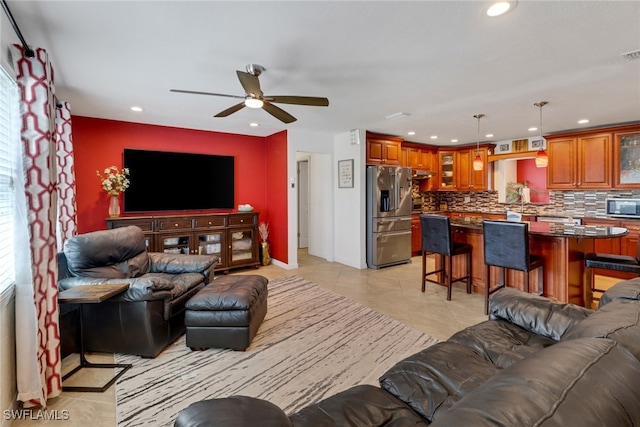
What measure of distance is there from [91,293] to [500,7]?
3310 mm

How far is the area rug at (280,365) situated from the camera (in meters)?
2.02

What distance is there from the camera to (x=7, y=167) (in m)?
1.91

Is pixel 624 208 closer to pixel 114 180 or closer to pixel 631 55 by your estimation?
pixel 631 55

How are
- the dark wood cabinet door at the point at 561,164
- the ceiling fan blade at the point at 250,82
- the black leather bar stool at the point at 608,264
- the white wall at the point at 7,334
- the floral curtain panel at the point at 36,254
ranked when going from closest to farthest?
the white wall at the point at 7,334
the floral curtain panel at the point at 36,254
the ceiling fan blade at the point at 250,82
the black leather bar stool at the point at 608,264
the dark wood cabinet door at the point at 561,164

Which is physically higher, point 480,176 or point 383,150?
point 383,150

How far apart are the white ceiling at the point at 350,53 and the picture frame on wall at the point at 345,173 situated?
1574 millimetres

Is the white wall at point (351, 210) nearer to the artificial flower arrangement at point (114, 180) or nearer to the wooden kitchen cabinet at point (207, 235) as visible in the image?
the wooden kitchen cabinet at point (207, 235)

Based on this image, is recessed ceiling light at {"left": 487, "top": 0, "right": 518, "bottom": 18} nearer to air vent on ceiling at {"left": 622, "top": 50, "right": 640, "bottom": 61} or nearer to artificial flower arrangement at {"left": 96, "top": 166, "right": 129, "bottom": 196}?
air vent on ceiling at {"left": 622, "top": 50, "right": 640, "bottom": 61}

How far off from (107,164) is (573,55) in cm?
557

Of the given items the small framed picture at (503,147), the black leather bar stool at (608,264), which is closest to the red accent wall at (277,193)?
the black leather bar stool at (608,264)

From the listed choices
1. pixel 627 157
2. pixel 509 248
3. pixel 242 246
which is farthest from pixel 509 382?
pixel 627 157

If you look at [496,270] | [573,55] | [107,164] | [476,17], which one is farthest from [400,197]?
[107,164]

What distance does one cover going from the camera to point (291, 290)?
166 inches

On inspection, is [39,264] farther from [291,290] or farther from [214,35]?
[291,290]
